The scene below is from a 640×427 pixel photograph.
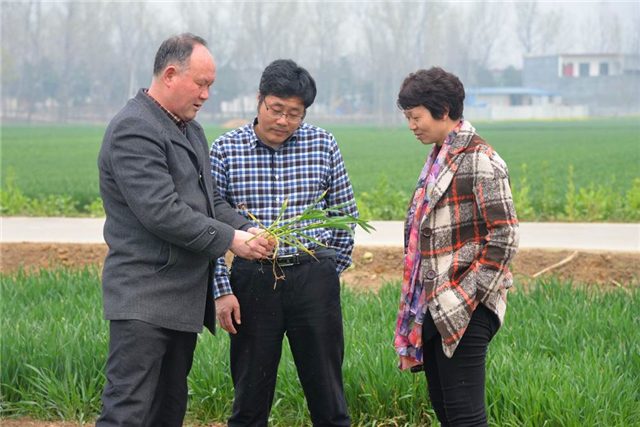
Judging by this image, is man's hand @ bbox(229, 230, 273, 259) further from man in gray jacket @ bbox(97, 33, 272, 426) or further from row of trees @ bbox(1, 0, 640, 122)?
row of trees @ bbox(1, 0, 640, 122)

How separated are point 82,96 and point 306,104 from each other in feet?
250

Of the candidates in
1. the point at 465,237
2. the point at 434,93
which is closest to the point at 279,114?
the point at 434,93

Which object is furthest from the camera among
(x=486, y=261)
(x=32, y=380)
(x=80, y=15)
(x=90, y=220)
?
(x=80, y=15)

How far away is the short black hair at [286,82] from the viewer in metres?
3.75

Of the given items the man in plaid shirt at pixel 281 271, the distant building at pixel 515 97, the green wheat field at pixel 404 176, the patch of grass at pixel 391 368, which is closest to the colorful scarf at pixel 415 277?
the man in plaid shirt at pixel 281 271

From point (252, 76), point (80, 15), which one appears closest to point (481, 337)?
point (252, 76)

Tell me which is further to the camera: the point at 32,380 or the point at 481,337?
the point at 32,380

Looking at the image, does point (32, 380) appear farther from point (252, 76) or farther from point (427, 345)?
point (252, 76)

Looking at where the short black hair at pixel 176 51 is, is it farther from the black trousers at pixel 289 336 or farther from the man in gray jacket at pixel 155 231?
the black trousers at pixel 289 336

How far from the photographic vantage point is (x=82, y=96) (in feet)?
254

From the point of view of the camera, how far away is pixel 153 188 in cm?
334

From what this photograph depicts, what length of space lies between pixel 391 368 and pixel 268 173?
127 centimetres

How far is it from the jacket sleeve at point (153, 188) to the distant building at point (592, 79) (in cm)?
8602

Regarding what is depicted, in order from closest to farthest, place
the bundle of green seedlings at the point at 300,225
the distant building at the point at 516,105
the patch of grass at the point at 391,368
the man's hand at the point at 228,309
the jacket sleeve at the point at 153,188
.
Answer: the jacket sleeve at the point at 153,188 → the bundle of green seedlings at the point at 300,225 → the man's hand at the point at 228,309 → the patch of grass at the point at 391,368 → the distant building at the point at 516,105
